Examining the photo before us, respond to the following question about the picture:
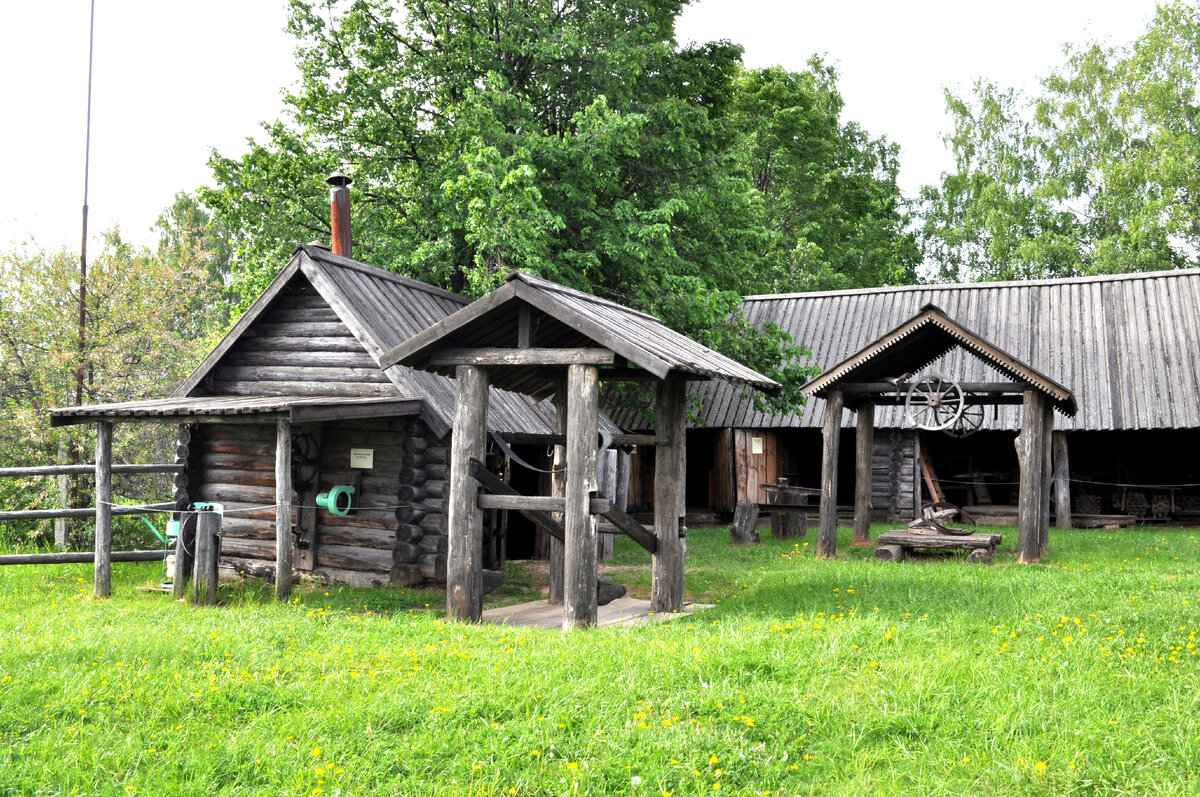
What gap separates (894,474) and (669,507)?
12579 millimetres

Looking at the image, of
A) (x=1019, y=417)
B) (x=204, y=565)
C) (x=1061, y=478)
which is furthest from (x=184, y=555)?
(x=1061, y=478)

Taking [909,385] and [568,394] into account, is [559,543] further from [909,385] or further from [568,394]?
[909,385]

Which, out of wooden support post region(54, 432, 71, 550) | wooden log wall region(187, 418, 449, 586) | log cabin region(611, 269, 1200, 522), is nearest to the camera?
wooden log wall region(187, 418, 449, 586)

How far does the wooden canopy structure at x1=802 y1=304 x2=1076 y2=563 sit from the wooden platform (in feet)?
15.4

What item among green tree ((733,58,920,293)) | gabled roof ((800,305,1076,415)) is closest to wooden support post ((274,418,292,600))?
gabled roof ((800,305,1076,415))

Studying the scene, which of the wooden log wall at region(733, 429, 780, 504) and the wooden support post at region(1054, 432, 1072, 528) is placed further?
the wooden log wall at region(733, 429, 780, 504)

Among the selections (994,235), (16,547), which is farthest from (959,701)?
(994,235)

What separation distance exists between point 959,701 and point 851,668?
886mm

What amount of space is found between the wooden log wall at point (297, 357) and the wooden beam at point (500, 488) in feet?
11.5

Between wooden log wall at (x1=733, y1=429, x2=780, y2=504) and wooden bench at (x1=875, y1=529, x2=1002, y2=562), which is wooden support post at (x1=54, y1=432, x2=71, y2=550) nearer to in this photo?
wooden bench at (x1=875, y1=529, x2=1002, y2=562)

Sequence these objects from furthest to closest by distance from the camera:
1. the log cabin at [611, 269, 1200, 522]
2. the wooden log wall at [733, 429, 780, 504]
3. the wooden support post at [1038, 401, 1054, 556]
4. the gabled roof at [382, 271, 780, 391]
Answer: the wooden log wall at [733, 429, 780, 504], the log cabin at [611, 269, 1200, 522], the wooden support post at [1038, 401, 1054, 556], the gabled roof at [382, 271, 780, 391]

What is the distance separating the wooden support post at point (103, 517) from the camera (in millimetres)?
A: 11516

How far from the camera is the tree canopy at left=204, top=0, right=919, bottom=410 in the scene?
1616cm

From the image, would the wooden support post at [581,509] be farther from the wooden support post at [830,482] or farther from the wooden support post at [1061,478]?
the wooden support post at [1061,478]
